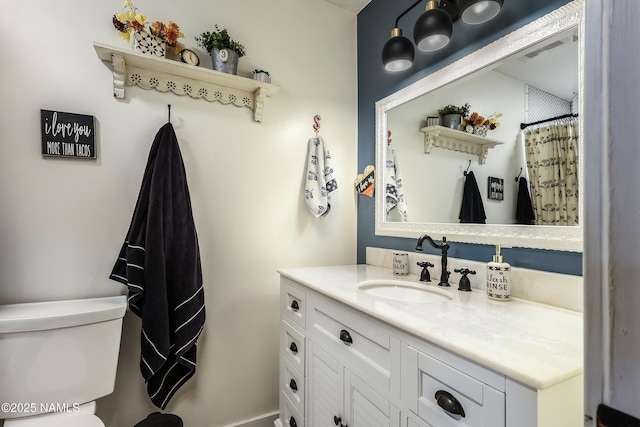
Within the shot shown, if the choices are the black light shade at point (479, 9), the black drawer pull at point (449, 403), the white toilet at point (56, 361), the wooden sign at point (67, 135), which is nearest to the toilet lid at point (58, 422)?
the white toilet at point (56, 361)

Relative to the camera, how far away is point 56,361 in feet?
3.77

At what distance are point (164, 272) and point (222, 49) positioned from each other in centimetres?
110

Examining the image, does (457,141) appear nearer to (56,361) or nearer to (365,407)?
(365,407)

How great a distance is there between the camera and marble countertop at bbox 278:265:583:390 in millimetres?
583

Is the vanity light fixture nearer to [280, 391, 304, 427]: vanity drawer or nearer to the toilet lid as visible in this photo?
[280, 391, 304, 427]: vanity drawer

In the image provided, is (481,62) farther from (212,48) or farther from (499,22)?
(212,48)

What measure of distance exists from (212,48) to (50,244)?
1.15 m

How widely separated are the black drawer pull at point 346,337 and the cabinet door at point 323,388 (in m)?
0.10

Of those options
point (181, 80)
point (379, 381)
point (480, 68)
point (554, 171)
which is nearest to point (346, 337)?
point (379, 381)

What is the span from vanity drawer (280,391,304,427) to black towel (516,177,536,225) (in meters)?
1.20

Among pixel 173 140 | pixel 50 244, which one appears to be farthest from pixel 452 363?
pixel 50 244

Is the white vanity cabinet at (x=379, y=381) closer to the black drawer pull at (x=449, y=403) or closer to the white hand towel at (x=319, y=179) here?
the black drawer pull at (x=449, y=403)

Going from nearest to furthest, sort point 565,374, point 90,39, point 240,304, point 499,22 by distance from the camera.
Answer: point 565,374 → point 499,22 → point 90,39 → point 240,304

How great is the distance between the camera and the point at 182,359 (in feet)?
4.64
